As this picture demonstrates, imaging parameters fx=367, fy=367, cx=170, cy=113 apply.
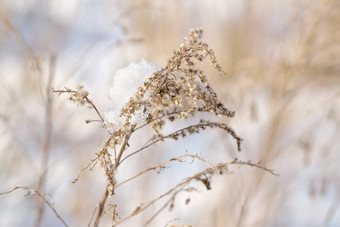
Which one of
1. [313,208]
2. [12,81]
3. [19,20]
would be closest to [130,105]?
[313,208]

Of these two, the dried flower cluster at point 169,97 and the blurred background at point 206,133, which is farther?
the blurred background at point 206,133

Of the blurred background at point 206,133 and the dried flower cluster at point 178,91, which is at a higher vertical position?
the blurred background at point 206,133

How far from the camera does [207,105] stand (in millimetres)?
956

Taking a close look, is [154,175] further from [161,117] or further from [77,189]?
[161,117]

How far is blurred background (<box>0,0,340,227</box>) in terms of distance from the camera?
7.61ft

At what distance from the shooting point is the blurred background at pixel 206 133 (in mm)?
2320

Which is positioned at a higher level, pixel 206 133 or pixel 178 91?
pixel 206 133

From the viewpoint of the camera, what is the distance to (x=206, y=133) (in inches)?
222

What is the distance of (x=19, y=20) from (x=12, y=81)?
4.43 ft

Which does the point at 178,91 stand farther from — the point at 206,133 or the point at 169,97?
the point at 206,133

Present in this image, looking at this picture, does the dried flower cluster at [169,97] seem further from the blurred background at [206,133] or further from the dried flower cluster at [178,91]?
the blurred background at [206,133]

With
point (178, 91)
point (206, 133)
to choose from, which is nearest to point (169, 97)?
point (178, 91)

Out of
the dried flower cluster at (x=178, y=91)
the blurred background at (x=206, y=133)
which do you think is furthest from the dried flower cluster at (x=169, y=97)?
the blurred background at (x=206, y=133)

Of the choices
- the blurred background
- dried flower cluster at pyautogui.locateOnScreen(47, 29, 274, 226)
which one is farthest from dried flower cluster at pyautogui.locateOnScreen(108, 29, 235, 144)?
the blurred background
